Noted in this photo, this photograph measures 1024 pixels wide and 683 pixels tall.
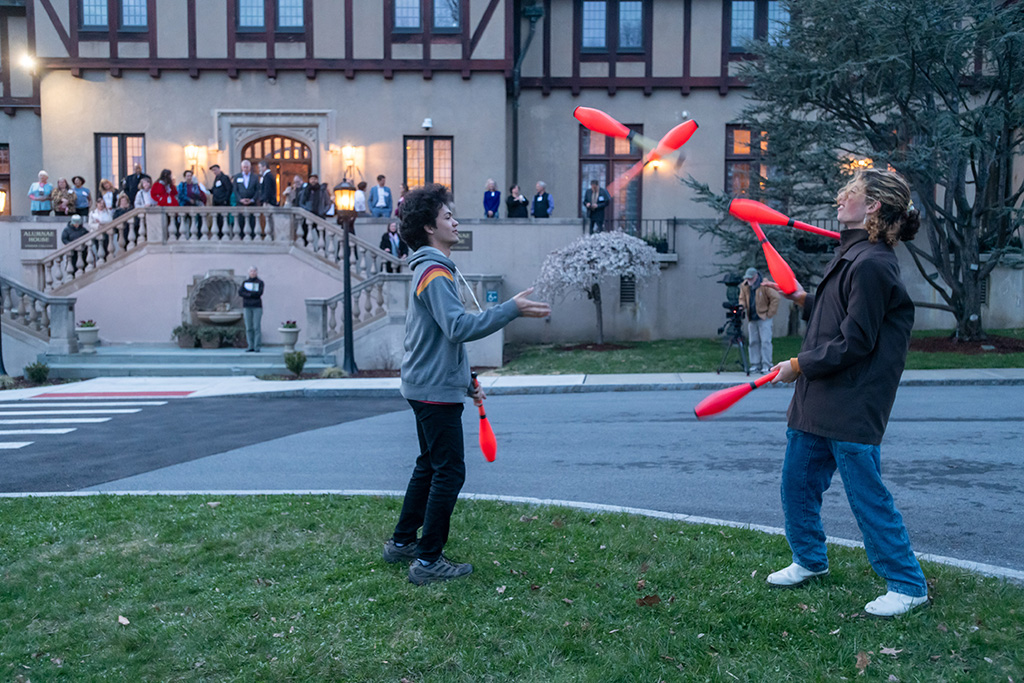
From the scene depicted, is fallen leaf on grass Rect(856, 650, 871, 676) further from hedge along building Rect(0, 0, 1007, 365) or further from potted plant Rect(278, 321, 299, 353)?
hedge along building Rect(0, 0, 1007, 365)

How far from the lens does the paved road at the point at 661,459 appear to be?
6.79m

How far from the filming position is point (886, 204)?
4391 mm

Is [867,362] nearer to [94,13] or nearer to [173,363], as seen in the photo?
[173,363]

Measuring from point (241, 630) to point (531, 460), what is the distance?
16.7 feet

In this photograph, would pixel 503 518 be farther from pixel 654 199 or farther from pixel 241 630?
pixel 654 199

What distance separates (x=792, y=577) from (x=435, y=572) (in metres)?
1.96

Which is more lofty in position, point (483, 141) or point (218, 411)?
point (483, 141)

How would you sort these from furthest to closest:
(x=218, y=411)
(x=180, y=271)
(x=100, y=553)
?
(x=180, y=271), (x=218, y=411), (x=100, y=553)

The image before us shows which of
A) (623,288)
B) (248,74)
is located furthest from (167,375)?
(623,288)

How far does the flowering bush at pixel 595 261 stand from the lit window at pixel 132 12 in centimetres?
1379

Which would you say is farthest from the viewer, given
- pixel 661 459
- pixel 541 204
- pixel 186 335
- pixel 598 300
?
pixel 541 204

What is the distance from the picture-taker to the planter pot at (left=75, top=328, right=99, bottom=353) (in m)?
20.4

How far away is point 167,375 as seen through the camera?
19328 millimetres

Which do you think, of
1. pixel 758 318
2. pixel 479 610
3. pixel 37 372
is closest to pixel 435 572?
pixel 479 610
